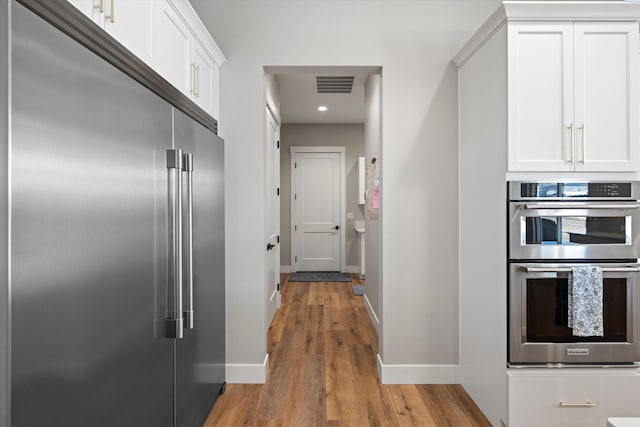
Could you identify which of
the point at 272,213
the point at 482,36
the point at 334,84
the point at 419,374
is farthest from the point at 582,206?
the point at 334,84

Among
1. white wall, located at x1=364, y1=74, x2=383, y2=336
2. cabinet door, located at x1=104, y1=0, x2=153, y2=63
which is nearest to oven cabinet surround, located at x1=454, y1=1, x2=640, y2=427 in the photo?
white wall, located at x1=364, y1=74, x2=383, y2=336

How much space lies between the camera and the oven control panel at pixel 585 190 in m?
2.15

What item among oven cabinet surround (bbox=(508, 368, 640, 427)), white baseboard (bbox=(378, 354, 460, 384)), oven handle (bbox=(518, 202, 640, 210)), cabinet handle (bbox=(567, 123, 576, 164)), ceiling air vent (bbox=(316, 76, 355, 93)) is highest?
ceiling air vent (bbox=(316, 76, 355, 93))

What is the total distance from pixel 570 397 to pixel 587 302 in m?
0.51

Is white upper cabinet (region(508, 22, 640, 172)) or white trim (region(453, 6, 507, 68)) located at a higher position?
white trim (region(453, 6, 507, 68))

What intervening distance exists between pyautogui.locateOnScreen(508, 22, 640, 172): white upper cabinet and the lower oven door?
1.82 feet

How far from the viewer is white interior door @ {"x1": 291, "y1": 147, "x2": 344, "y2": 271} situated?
25.3 feet

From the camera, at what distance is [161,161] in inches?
64.9

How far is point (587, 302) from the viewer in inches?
82.2

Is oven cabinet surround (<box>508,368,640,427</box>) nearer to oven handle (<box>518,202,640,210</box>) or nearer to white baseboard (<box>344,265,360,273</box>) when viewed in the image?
oven handle (<box>518,202,640,210</box>)

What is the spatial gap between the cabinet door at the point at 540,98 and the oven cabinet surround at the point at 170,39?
172 centimetres

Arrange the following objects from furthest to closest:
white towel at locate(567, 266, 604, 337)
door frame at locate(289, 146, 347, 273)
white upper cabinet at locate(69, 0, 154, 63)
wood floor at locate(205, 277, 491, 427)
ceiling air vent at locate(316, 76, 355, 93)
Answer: door frame at locate(289, 146, 347, 273) → ceiling air vent at locate(316, 76, 355, 93) → wood floor at locate(205, 277, 491, 427) → white towel at locate(567, 266, 604, 337) → white upper cabinet at locate(69, 0, 154, 63)

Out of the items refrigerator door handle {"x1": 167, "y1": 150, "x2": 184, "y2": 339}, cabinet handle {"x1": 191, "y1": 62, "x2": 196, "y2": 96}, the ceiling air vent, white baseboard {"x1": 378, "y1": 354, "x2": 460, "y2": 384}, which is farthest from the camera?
the ceiling air vent

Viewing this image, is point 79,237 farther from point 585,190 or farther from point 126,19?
point 585,190
